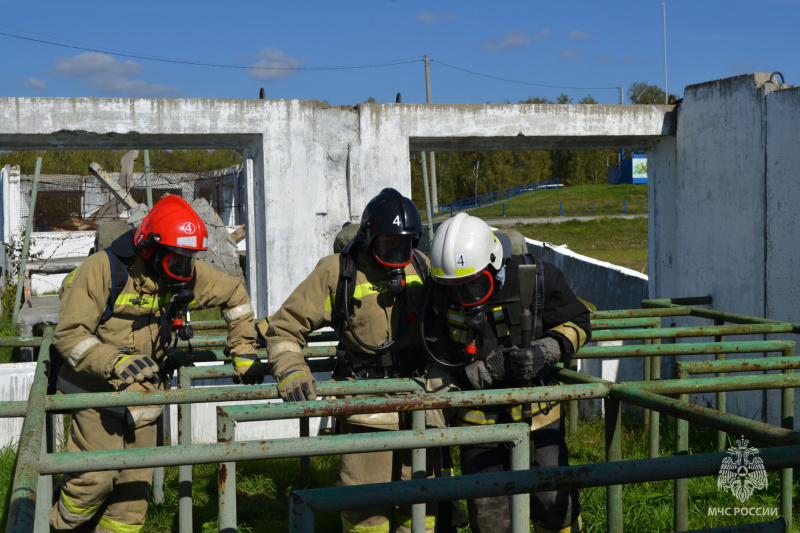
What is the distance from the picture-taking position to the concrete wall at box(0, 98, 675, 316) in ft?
22.2

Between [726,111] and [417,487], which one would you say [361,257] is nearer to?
[417,487]

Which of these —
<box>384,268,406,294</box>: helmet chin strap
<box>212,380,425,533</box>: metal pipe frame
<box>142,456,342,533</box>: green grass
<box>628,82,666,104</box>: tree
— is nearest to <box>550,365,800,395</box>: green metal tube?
<box>384,268,406,294</box>: helmet chin strap

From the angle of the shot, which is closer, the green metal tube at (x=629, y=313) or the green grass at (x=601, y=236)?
the green metal tube at (x=629, y=313)

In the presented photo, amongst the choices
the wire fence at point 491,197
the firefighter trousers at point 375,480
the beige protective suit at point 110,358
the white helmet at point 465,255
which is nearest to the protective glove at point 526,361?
the white helmet at point 465,255

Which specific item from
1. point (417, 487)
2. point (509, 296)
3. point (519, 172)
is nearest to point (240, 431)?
point (509, 296)

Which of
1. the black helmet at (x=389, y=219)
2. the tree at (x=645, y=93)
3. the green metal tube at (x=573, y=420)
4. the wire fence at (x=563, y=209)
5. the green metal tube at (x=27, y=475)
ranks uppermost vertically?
the tree at (x=645, y=93)

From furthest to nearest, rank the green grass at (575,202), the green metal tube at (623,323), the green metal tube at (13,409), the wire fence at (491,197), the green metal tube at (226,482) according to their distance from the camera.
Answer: the wire fence at (491,197)
the green grass at (575,202)
the green metal tube at (623,323)
the green metal tube at (13,409)
the green metal tube at (226,482)

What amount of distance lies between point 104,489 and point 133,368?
0.73 meters

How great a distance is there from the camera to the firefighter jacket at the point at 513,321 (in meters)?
3.66

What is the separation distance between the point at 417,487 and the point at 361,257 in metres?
2.24

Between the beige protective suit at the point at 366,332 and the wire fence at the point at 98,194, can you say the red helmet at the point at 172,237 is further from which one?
the wire fence at the point at 98,194

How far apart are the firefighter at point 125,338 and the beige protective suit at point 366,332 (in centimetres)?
54

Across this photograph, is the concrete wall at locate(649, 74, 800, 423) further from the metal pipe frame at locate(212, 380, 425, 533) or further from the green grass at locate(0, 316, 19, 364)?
the green grass at locate(0, 316, 19, 364)

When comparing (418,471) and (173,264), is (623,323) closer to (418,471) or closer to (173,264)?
(418,471)
